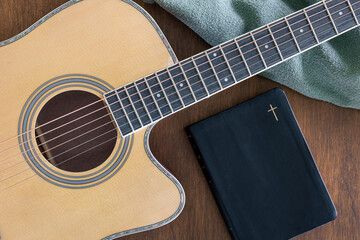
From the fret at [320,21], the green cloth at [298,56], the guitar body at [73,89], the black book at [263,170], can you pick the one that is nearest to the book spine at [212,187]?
the black book at [263,170]

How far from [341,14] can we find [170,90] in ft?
1.27

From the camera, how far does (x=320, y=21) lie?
0.65 metres

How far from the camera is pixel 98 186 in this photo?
66 centimetres

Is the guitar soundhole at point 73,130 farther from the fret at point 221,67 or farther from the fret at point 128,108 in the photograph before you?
the fret at point 221,67

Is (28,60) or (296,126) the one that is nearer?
(28,60)

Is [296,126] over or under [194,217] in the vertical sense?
over

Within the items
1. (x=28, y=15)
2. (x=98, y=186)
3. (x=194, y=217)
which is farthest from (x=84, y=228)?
(x=28, y=15)

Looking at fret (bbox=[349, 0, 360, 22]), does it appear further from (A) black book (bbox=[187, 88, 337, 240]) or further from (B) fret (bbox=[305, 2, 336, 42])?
(A) black book (bbox=[187, 88, 337, 240])

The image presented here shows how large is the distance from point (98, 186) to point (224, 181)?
0.30 m

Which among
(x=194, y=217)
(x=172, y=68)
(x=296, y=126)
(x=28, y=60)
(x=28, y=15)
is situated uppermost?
(x=28, y=15)

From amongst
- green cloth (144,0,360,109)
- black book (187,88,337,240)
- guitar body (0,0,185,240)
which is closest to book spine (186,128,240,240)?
black book (187,88,337,240)

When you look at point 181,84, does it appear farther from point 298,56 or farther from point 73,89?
point 298,56

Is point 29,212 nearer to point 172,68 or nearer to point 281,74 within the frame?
point 172,68

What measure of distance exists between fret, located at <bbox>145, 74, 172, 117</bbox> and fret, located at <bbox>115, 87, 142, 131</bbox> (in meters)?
0.05
